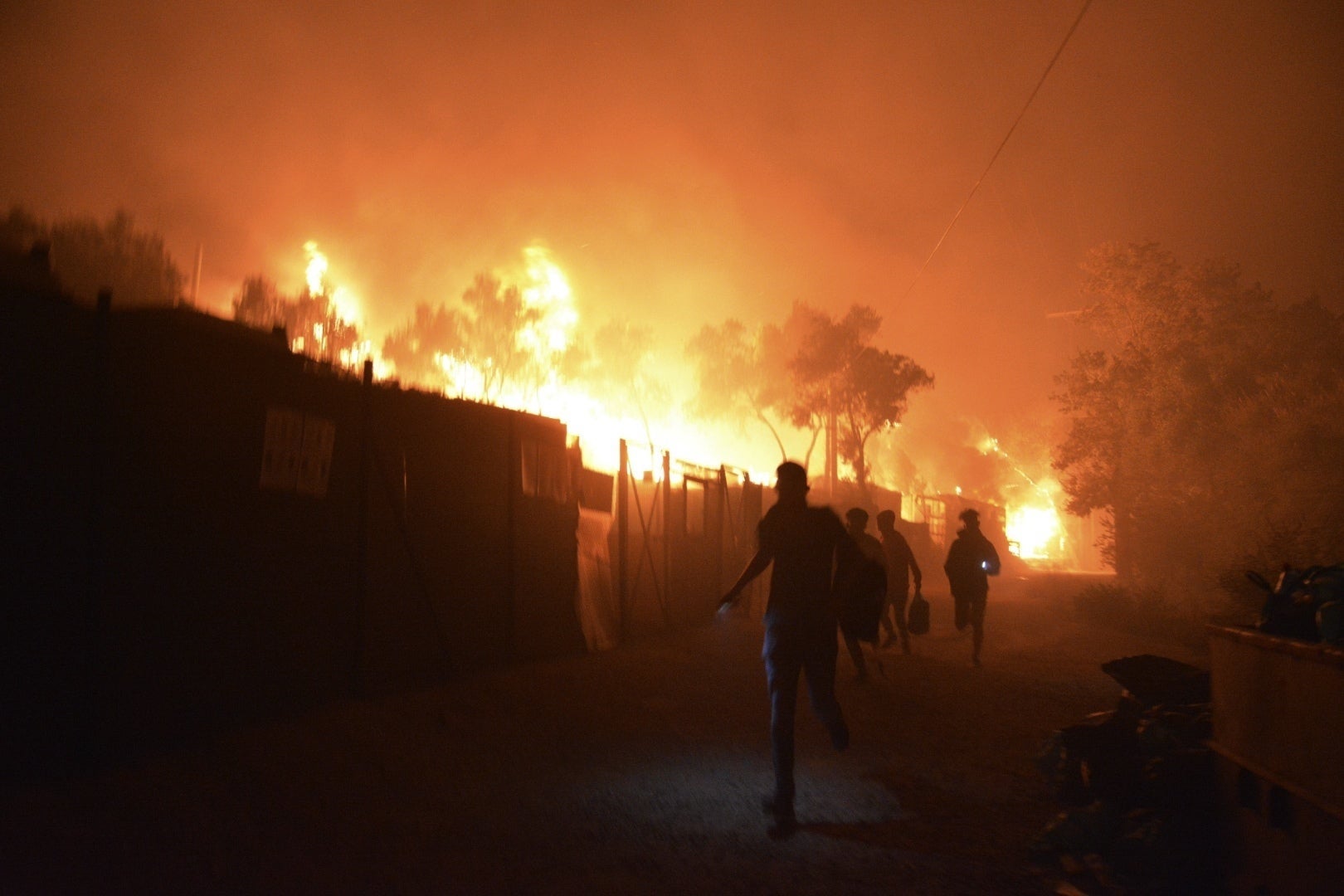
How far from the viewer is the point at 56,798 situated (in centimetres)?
414

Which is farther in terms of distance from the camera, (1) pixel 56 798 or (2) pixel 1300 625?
(1) pixel 56 798

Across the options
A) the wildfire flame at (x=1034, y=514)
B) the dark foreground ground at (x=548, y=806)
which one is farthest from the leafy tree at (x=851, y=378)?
the wildfire flame at (x=1034, y=514)

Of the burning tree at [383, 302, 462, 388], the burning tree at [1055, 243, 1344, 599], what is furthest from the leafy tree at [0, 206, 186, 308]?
the burning tree at [1055, 243, 1344, 599]

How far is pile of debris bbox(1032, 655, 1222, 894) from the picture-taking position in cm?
382

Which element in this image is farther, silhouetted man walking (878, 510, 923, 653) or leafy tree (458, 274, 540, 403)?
leafy tree (458, 274, 540, 403)

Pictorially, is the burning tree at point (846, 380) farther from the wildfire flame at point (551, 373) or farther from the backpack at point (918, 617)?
the backpack at point (918, 617)

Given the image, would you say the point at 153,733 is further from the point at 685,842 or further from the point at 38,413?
the point at 685,842

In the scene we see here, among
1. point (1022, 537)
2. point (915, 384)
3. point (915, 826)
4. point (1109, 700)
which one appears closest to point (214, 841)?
point (915, 826)

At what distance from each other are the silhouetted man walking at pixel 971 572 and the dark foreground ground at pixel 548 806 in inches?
94.1

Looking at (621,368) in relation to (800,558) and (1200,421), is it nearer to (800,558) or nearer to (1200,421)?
(1200,421)

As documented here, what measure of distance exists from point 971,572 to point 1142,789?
6.46 meters

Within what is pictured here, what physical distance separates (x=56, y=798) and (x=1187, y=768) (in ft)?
18.0

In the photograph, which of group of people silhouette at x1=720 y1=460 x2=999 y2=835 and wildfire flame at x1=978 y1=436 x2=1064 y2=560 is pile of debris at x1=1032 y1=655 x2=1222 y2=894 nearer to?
group of people silhouette at x1=720 y1=460 x2=999 y2=835

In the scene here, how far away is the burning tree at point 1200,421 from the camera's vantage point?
879 inches
